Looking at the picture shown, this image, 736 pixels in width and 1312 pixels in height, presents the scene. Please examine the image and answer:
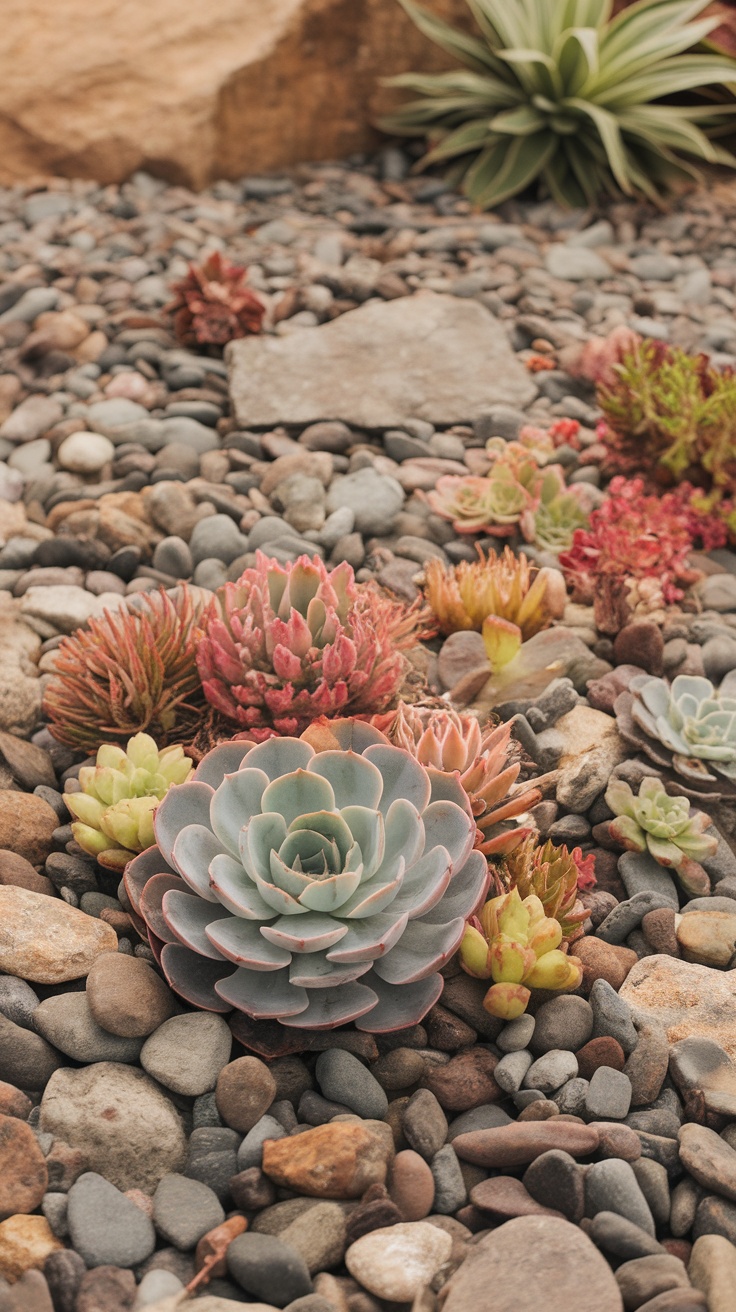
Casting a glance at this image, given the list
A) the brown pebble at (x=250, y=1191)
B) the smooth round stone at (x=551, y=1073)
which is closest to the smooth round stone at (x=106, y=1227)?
the brown pebble at (x=250, y=1191)

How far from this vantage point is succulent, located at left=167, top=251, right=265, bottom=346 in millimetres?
4566

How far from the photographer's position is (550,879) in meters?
2.43

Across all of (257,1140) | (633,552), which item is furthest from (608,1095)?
(633,552)

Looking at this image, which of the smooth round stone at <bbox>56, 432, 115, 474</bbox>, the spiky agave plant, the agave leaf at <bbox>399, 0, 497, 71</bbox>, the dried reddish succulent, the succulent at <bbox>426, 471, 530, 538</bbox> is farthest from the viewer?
the agave leaf at <bbox>399, 0, 497, 71</bbox>

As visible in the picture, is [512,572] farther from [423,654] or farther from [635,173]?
[635,173]

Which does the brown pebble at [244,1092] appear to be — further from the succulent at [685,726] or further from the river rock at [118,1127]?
the succulent at [685,726]

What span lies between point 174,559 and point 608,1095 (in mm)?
2107

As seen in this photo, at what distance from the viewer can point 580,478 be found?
413 centimetres

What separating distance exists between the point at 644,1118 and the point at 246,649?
1.32m

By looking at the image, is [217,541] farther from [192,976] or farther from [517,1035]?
[517,1035]

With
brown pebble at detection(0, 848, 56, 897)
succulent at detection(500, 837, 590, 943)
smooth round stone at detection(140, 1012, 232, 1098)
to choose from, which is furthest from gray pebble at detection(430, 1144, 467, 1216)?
brown pebble at detection(0, 848, 56, 897)

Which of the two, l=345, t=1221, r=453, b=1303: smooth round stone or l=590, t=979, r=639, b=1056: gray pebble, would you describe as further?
l=590, t=979, r=639, b=1056: gray pebble

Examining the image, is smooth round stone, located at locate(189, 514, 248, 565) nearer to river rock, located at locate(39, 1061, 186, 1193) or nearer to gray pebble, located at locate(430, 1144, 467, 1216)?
river rock, located at locate(39, 1061, 186, 1193)

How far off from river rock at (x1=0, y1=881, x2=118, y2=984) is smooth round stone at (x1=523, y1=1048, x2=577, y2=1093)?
0.89m
